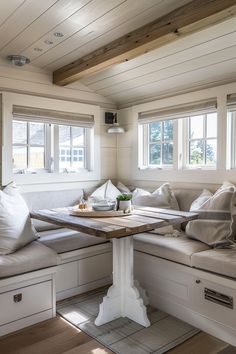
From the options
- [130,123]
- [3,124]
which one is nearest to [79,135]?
[130,123]

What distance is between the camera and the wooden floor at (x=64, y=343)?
2.04 m

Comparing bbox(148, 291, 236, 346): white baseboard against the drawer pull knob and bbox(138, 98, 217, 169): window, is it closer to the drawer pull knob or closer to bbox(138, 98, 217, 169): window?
the drawer pull knob

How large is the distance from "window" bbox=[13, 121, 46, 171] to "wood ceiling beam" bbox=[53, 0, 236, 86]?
75 cm

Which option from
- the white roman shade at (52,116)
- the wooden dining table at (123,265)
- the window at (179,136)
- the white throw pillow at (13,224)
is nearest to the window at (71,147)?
the white roman shade at (52,116)

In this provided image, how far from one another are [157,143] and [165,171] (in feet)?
1.41

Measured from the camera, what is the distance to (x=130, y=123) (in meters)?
4.17

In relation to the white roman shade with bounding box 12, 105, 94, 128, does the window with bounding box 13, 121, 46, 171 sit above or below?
below

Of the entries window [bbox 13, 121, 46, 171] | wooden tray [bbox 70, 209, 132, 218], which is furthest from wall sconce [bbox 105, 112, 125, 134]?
wooden tray [bbox 70, 209, 132, 218]

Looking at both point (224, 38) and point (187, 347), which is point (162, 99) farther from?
point (187, 347)

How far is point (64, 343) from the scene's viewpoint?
7.02 feet

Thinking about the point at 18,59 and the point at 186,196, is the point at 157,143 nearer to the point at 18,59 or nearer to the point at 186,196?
the point at 186,196

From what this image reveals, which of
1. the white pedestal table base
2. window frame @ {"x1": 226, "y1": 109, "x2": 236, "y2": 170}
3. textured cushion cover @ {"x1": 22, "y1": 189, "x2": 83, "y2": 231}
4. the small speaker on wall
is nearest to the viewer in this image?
the white pedestal table base

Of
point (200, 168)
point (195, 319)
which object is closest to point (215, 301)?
point (195, 319)

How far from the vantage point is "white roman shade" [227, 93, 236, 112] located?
10.0ft
